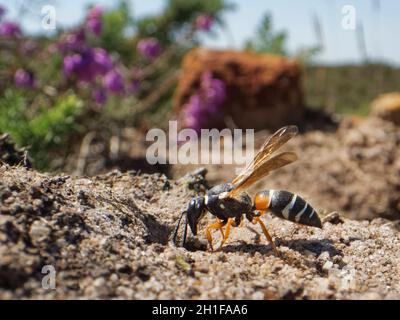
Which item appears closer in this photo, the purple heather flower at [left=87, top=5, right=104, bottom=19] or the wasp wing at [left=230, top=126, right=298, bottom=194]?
the wasp wing at [left=230, top=126, right=298, bottom=194]

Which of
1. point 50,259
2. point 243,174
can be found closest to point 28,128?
point 243,174

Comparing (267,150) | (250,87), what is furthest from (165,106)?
(267,150)

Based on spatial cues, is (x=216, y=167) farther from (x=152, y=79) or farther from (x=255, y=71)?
(x=152, y=79)

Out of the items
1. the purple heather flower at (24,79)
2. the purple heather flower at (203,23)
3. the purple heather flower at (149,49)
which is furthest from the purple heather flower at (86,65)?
the purple heather flower at (203,23)

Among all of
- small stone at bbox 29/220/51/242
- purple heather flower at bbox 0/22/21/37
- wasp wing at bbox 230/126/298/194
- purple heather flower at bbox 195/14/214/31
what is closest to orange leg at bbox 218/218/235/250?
wasp wing at bbox 230/126/298/194

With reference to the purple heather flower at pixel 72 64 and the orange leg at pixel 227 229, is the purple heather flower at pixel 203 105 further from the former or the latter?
→ the orange leg at pixel 227 229

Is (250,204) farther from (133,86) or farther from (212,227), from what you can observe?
(133,86)

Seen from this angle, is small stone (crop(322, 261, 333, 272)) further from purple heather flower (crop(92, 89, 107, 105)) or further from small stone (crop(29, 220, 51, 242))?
purple heather flower (crop(92, 89, 107, 105))
